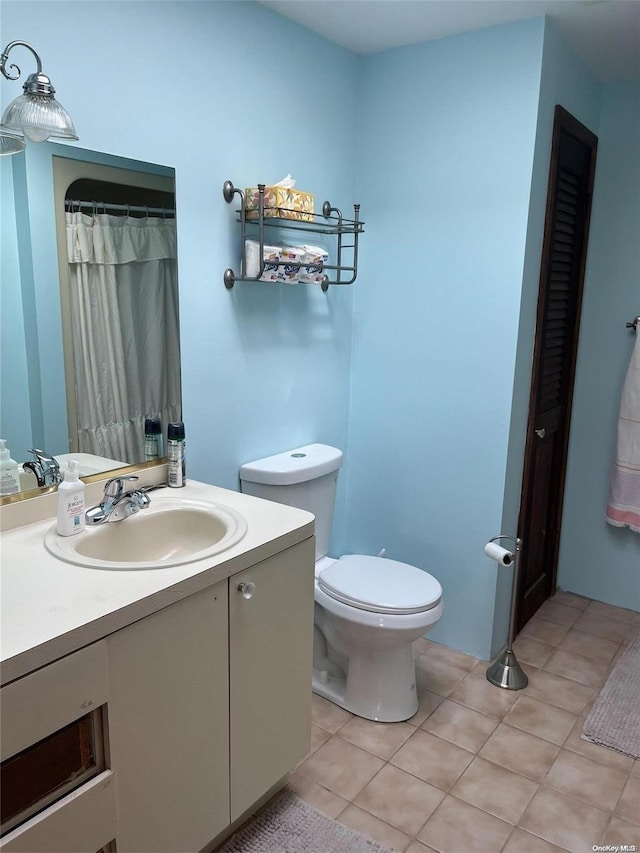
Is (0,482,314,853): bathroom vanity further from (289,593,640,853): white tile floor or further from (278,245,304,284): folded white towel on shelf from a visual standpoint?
(278,245,304,284): folded white towel on shelf

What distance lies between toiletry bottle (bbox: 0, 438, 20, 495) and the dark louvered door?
1862 millimetres

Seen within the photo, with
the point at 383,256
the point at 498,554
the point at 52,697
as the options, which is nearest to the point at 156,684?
the point at 52,697

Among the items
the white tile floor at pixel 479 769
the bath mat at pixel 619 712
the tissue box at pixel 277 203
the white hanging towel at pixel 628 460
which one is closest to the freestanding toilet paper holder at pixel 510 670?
the white tile floor at pixel 479 769

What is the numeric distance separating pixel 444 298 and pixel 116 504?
1483mm

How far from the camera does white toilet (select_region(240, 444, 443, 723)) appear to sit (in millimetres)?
2100

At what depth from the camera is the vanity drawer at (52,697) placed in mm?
1061

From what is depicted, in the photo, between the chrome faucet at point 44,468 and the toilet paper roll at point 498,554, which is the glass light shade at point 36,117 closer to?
the chrome faucet at point 44,468

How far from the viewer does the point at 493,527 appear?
8.16 ft

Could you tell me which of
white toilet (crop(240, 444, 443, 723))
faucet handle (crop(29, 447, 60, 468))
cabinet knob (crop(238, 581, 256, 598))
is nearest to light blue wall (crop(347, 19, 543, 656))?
white toilet (crop(240, 444, 443, 723))

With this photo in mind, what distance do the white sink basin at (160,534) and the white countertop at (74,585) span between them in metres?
0.05

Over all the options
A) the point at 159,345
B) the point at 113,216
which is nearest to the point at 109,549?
the point at 159,345

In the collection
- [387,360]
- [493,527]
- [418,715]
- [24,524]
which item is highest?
[387,360]

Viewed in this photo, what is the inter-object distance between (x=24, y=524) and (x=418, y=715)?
1468 millimetres

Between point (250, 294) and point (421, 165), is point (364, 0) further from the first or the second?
point (250, 294)
